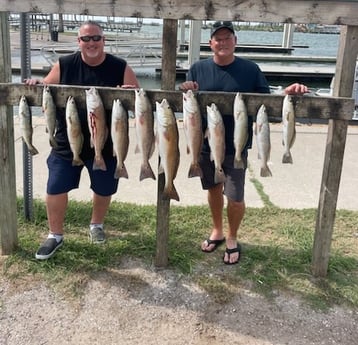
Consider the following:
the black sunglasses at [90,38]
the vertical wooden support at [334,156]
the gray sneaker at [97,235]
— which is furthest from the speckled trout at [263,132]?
the gray sneaker at [97,235]

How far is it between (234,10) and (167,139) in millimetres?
910

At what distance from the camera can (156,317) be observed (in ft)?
9.57

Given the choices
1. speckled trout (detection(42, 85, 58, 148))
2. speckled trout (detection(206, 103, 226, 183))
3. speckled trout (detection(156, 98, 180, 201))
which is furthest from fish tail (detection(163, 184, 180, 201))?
speckled trout (detection(42, 85, 58, 148))

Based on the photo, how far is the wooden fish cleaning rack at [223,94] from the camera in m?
2.86

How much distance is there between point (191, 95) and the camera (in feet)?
9.42

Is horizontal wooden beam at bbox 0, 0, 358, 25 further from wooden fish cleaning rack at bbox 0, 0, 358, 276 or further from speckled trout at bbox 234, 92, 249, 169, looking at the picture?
speckled trout at bbox 234, 92, 249, 169

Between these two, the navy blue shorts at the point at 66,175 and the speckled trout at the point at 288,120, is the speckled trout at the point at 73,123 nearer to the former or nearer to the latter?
the navy blue shorts at the point at 66,175

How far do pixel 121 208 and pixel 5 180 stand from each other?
4.25ft

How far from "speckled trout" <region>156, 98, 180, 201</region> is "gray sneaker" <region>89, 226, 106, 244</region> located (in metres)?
1.01

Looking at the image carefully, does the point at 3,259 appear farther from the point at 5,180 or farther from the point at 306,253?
the point at 306,253

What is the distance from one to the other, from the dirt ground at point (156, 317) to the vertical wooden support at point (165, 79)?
0.27 metres

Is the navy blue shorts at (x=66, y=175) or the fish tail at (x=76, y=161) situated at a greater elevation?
the fish tail at (x=76, y=161)

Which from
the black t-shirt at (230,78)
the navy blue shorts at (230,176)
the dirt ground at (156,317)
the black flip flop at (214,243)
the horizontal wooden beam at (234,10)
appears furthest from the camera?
the black flip flop at (214,243)

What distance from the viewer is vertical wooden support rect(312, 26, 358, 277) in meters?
2.98
